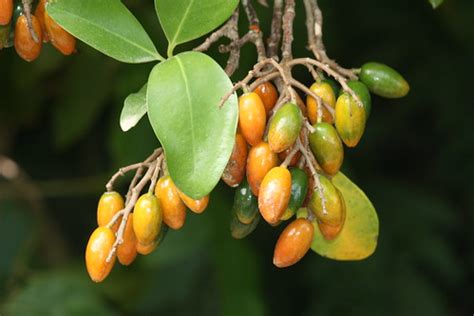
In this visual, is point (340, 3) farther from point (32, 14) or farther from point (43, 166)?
point (32, 14)

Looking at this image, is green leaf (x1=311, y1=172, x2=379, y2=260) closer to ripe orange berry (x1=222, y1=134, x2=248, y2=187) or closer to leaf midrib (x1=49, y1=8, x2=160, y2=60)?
ripe orange berry (x1=222, y1=134, x2=248, y2=187)

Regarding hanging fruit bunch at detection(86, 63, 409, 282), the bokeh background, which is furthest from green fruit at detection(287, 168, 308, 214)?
the bokeh background

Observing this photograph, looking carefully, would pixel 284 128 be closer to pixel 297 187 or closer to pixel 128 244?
pixel 297 187

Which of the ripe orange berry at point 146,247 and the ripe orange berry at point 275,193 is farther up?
the ripe orange berry at point 275,193

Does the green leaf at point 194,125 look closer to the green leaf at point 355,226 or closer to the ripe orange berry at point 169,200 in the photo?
the ripe orange berry at point 169,200

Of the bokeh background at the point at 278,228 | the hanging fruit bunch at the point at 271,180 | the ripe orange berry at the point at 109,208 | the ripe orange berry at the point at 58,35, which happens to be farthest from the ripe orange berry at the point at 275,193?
the bokeh background at the point at 278,228
